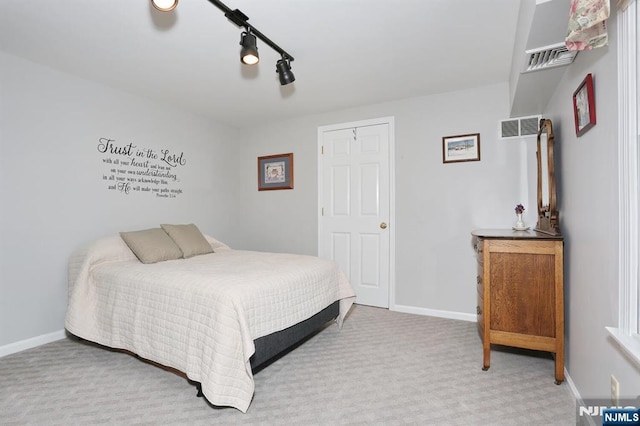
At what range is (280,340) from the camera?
2.19 metres

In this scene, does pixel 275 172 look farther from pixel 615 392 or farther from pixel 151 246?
pixel 615 392

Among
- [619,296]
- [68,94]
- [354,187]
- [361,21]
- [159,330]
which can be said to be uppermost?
[361,21]

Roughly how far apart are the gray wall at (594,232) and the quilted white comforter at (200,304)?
65.1 inches

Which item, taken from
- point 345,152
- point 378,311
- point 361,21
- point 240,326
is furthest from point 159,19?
point 378,311

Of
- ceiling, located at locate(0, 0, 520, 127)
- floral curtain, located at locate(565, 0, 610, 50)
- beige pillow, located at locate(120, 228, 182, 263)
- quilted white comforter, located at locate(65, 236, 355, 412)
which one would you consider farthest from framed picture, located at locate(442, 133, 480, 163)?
beige pillow, located at locate(120, 228, 182, 263)

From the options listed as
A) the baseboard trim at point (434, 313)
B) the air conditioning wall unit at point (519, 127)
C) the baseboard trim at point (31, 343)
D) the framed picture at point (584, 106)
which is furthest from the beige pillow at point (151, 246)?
the air conditioning wall unit at point (519, 127)

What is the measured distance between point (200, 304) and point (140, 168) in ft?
7.09

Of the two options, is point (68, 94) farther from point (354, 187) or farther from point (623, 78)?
point (623, 78)

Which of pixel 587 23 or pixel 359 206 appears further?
pixel 359 206

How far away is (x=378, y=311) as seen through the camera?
3.57 meters

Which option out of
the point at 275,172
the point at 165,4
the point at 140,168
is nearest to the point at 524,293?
the point at 165,4

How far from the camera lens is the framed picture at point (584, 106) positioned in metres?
1.57

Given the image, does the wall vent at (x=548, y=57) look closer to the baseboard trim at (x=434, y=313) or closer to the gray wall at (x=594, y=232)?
the gray wall at (x=594, y=232)

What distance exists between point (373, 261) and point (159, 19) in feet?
9.79
